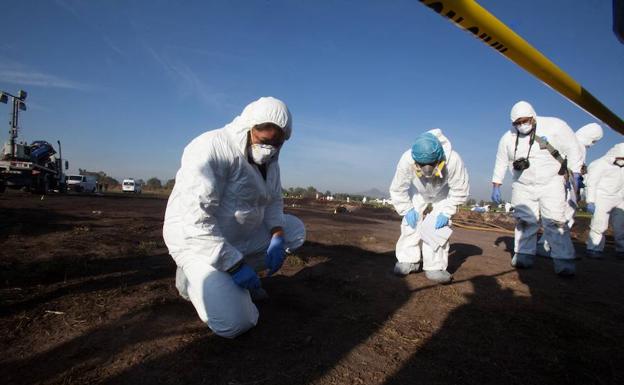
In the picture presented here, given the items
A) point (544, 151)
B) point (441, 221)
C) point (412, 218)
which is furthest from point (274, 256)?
point (544, 151)

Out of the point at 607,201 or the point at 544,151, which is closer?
the point at 544,151

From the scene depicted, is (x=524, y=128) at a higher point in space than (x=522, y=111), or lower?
lower

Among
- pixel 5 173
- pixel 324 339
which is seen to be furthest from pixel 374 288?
pixel 5 173

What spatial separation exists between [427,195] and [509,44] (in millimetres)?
3325

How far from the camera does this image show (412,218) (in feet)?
13.3

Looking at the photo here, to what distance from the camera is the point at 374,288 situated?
337 cm

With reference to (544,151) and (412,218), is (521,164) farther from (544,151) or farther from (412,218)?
(412,218)

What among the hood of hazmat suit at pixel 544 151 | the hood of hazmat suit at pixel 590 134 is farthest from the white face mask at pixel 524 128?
the hood of hazmat suit at pixel 590 134

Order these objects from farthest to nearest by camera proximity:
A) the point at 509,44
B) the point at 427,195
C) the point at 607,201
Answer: the point at 607,201 → the point at 427,195 → the point at 509,44

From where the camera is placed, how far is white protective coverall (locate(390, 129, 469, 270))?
3.89m

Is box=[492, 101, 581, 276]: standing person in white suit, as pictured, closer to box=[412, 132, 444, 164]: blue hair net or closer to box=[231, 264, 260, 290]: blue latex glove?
box=[412, 132, 444, 164]: blue hair net

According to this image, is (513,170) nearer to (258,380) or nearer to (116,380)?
(258,380)

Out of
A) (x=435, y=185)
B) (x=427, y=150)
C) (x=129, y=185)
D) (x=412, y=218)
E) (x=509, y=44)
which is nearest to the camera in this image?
(x=509, y=44)

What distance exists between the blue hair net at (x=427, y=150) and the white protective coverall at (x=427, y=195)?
279mm
